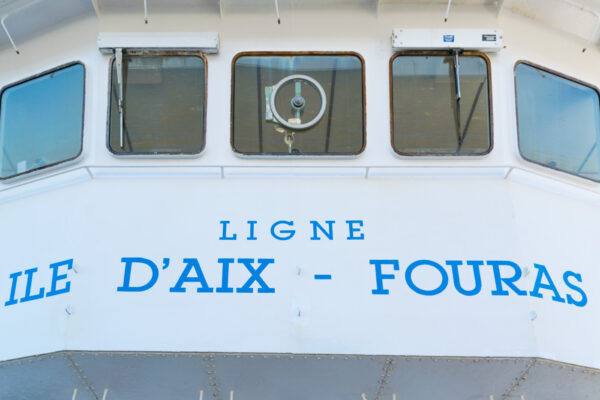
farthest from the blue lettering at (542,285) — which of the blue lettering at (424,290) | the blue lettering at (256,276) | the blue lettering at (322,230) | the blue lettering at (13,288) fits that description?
the blue lettering at (13,288)

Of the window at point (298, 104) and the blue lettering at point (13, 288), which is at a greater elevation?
the window at point (298, 104)

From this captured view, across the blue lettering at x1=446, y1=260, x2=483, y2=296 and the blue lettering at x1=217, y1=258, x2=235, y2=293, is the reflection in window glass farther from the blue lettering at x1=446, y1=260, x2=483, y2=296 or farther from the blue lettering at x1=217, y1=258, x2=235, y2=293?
the blue lettering at x1=217, y1=258, x2=235, y2=293

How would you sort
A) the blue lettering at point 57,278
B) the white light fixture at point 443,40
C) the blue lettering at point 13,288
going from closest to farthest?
the blue lettering at point 57,278
the blue lettering at point 13,288
the white light fixture at point 443,40

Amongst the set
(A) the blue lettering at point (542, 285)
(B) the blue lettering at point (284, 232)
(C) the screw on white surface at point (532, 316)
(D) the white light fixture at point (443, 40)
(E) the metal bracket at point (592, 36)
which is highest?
(E) the metal bracket at point (592, 36)

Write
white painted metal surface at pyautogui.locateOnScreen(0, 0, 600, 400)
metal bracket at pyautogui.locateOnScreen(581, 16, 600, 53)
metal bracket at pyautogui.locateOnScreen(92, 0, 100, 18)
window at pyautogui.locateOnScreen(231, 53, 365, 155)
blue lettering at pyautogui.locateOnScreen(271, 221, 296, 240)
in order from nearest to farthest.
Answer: white painted metal surface at pyautogui.locateOnScreen(0, 0, 600, 400) → blue lettering at pyautogui.locateOnScreen(271, 221, 296, 240) → window at pyautogui.locateOnScreen(231, 53, 365, 155) → metal bracket at pyautogui.locateOnScreen(92, 0, 100, 18) → metal bracket at pyautogui.locateOnScreen(581, 16, 600, 53)

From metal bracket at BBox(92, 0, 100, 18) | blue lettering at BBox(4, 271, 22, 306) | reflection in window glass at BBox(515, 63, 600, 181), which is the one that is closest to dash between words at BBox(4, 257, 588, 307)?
Result: blue lettering at BBox(4, 271, 22, 306)

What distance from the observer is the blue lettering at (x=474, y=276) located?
7.52 m

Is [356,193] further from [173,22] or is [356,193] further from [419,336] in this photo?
[173,22]

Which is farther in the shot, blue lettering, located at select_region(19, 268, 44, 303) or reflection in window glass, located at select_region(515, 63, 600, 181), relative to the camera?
reflection in window glass, located at select_region(515, 63, 600, 181)

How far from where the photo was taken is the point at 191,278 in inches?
298

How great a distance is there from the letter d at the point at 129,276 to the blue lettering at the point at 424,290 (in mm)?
2014

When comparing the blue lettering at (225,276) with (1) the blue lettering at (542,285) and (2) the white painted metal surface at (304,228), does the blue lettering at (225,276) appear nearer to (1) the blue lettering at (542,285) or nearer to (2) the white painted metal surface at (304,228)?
(2) the white painted metal surface at (304,228)

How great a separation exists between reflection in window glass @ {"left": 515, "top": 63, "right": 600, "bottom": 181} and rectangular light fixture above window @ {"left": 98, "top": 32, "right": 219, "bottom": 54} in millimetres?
2743

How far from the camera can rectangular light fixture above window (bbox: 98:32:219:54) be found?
834 cm
